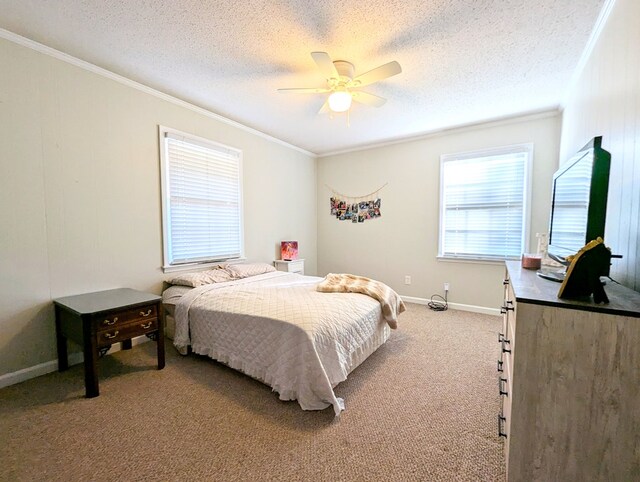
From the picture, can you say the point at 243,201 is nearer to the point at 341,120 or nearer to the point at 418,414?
the point at 341,120

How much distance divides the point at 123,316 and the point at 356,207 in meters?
3.57

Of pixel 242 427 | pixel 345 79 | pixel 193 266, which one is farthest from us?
pixel 193 266

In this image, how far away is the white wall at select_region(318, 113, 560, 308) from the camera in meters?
3.31

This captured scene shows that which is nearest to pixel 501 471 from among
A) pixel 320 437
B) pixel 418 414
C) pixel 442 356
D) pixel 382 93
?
pixel 418 414

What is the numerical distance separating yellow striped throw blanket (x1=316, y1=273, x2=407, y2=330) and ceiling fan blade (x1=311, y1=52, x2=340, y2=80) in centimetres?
186

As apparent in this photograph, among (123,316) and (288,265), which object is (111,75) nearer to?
(123,316)

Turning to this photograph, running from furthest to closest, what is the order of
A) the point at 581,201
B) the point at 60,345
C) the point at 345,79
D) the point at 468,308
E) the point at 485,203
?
1. the point at 468,308
2. the point at 485,203
3. the point at 345,79
4. the point at 60,345
5. the point at 581,201

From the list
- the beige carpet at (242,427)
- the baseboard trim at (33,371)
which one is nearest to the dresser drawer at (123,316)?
the beige carpet at (242,427)

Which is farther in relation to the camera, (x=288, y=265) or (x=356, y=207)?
(x=356, y=207)

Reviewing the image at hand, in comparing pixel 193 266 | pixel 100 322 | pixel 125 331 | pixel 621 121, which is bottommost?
pixel 125 331

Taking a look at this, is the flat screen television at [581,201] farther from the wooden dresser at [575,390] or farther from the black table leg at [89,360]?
the black table leg at [89,360]

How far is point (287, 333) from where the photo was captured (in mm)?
1822

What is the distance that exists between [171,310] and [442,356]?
8.75 ft

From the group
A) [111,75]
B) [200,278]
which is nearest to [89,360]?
[200,278]
